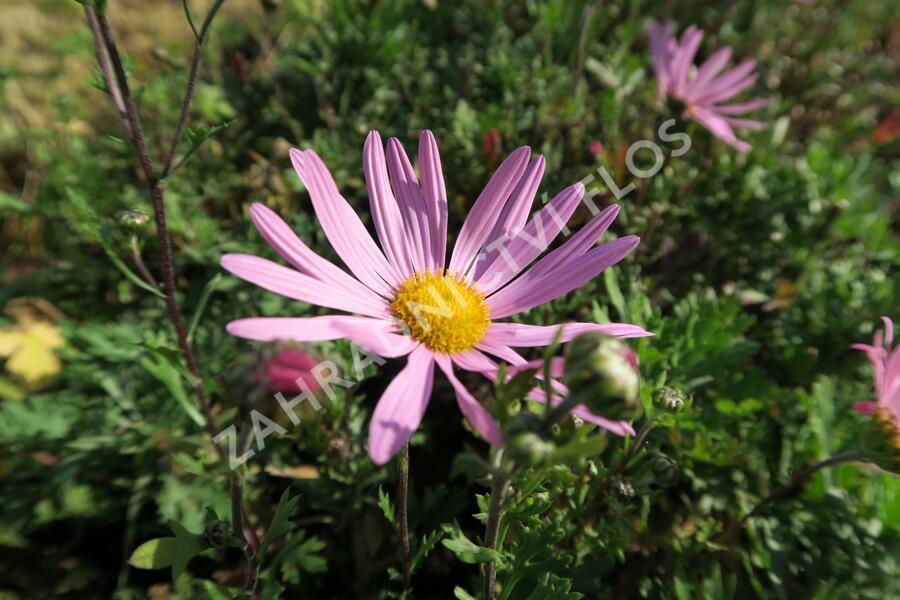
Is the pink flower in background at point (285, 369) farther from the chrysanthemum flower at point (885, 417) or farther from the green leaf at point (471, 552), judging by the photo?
the chrysanthemum flower at point (885, 417)

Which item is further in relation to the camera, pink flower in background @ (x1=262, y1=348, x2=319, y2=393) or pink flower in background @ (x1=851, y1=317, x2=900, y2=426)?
pink flower in background @ (x1=851, y1=317, x2=900, y2=426)

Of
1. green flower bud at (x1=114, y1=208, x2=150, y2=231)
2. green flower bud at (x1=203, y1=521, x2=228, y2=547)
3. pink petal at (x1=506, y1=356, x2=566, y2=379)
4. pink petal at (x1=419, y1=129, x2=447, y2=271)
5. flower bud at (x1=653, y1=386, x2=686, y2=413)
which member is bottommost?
flower bud at (x1=653, y1=386, x2=686, y2=413)

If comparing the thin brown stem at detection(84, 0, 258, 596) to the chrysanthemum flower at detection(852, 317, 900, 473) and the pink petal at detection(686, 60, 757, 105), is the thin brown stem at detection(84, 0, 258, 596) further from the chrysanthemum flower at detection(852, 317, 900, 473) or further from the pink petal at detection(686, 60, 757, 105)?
the pink petal at detection(686, 60, 757, 105)

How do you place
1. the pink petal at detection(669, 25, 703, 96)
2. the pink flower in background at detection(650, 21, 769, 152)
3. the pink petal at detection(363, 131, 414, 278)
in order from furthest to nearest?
the pink petal at detection(669, 25, 703, 96) → the pink flower in background at detection(650, 21, 769, 152) → the pink petal at detection(363, 131, 414, 278)

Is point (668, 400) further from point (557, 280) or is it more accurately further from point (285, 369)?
point (285, 369)

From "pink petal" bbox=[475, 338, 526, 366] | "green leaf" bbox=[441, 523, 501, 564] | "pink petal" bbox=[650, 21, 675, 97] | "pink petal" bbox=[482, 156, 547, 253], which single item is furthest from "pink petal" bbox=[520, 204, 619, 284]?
"pink petal" bbox=[650, 21, 675, 97]

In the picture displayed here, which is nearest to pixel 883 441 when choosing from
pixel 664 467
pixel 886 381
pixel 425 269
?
pixel 886 381

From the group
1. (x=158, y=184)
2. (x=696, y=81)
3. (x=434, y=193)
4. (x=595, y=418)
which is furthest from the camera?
(x=696, y=81)
